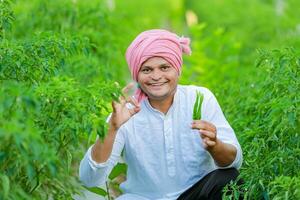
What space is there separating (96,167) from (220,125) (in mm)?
698

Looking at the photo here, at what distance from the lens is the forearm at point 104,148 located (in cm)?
437

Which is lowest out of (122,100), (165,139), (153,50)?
(165,139)

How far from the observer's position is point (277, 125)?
4414 millimetres

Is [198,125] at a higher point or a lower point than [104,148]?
higher

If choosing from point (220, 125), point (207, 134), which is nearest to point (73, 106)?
point (207, 134)

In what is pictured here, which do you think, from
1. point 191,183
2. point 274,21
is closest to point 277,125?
point 191,183

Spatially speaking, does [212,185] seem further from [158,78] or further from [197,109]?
[158,78]

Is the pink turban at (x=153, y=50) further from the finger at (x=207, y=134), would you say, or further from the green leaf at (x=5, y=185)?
the green leaf at (x=5, y=185)

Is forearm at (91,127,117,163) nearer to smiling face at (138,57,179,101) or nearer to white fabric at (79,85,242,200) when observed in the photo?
white fabric at (79,85,242,200)

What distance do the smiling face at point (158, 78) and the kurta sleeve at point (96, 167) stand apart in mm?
316

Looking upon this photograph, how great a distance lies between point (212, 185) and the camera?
183 inches

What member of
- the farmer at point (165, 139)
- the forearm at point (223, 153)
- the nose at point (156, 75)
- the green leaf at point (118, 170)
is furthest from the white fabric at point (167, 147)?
the green leaf at point (118, 170)

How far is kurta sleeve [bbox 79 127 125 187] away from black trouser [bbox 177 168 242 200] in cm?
44

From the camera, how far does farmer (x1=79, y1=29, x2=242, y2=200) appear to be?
464 cm
